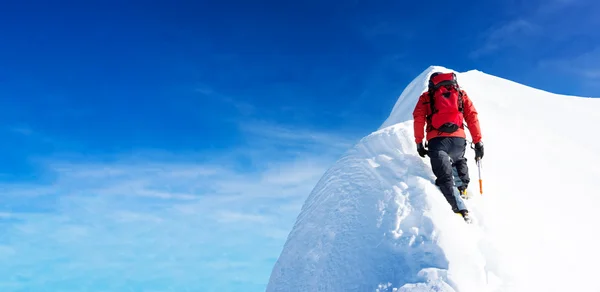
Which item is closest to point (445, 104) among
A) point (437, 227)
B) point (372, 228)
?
point (437, 227)

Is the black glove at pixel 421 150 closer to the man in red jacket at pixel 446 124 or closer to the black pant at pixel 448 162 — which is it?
the man in red jacket at pixel 446 124

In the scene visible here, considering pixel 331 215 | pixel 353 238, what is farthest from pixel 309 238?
pixel 353 238

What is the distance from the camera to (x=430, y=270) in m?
5.48

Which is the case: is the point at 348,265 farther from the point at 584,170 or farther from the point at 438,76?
the point at 584,170

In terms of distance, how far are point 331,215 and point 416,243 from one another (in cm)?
181

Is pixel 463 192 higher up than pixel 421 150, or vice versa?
pixel 421 150

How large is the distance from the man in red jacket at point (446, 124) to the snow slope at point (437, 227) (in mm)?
440

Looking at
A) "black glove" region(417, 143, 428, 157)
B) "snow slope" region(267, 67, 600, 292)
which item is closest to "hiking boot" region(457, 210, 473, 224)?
"snow slope" region(267, 67, 600, 292)

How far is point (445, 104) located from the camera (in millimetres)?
6961

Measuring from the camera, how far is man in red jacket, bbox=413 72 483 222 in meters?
6.89

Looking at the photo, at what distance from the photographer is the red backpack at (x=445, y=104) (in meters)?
6.91

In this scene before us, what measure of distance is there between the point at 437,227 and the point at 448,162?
4.06ft

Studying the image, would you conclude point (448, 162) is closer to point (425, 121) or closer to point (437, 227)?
point (425, 121)

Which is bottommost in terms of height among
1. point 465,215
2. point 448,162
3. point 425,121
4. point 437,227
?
point 437,227
